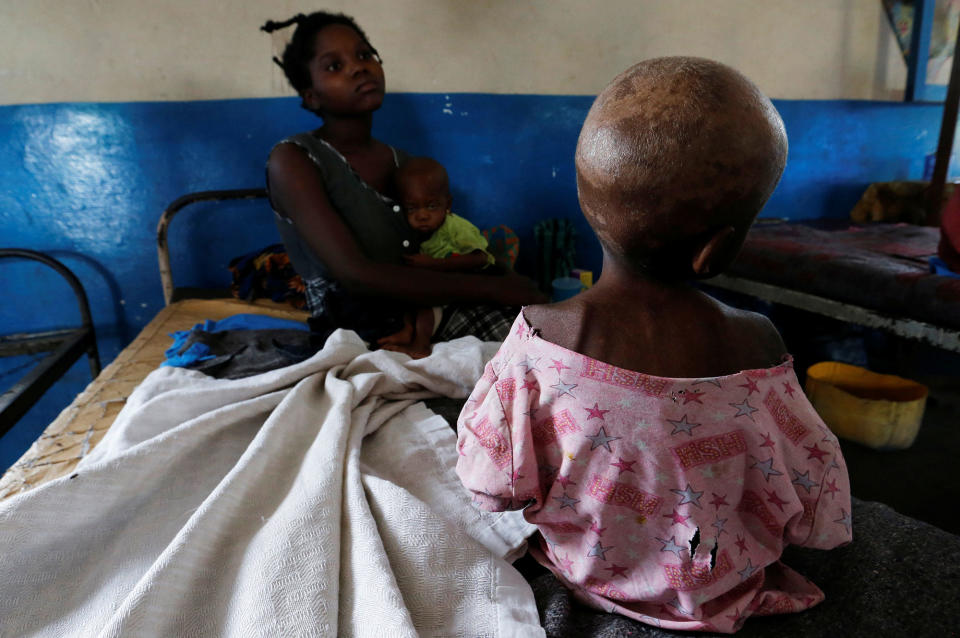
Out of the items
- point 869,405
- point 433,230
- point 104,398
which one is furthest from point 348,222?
point 869,405

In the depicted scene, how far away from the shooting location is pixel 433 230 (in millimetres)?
1986

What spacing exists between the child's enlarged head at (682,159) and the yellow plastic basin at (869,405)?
192 cm

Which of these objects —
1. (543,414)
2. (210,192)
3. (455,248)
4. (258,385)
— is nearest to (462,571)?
(543,414)

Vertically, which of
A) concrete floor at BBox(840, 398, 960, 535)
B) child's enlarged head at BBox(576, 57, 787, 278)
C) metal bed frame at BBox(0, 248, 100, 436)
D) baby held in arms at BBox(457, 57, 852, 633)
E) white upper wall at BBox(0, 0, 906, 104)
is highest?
white upper wall at BBox(0, 0, 906, 104)

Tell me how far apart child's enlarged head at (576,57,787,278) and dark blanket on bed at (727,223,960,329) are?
68.0 inches

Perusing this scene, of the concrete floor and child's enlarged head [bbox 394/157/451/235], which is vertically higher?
child's enlarged head [bbox 394/157/451/235]

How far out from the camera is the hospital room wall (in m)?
2.15

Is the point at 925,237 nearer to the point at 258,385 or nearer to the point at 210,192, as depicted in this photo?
Answer: the point at 258,385

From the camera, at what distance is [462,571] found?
0.84 m

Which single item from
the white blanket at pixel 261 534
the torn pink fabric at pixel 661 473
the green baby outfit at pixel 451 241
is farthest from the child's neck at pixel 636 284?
the green baby outfit at pixel 451 241

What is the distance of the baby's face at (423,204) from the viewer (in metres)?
1.90

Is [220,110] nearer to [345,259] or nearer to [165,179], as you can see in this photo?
[165,179]

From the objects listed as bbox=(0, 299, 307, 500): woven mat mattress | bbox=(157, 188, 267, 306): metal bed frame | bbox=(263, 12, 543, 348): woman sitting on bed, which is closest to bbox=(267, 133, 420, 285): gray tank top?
bbox=(263, 12, 543, 348): woman sitting on bed

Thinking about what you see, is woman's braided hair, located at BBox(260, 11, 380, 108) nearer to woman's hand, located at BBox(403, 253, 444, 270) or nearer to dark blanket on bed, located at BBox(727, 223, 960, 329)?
woman's hand, located at BBox(403, 253, 444, 270)
